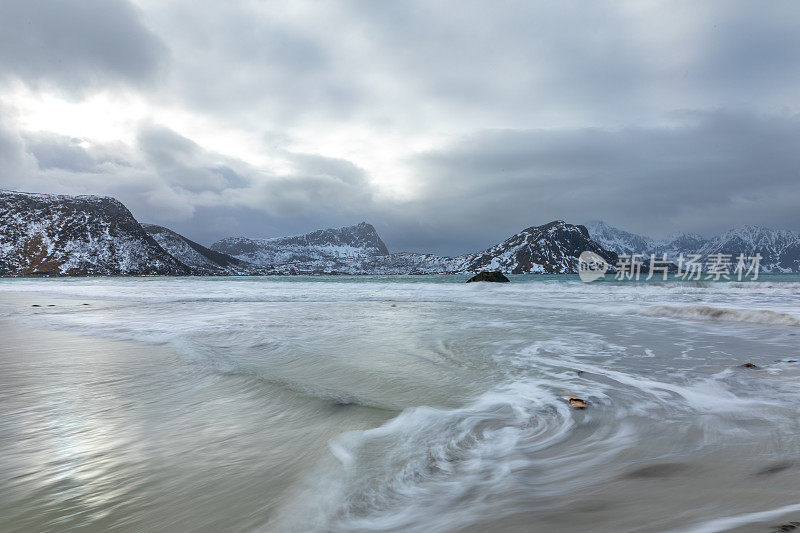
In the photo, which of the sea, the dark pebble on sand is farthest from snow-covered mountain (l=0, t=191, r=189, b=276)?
the dark pebble on sand

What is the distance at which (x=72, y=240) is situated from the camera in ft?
491

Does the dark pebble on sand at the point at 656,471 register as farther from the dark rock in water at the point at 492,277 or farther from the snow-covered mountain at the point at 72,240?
the snow-covered mountain at the point at 72,240

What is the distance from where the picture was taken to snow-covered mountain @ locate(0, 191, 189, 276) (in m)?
138

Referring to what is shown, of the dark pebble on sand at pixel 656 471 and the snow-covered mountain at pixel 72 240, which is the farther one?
the snow-covered mountain at pixel 72 240

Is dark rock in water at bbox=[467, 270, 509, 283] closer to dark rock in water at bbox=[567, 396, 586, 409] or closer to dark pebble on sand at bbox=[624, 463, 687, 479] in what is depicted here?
dark rock in water at bbox=[567, 396, 586, 409]

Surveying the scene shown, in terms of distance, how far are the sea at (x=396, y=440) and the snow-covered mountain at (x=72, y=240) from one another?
172083mm

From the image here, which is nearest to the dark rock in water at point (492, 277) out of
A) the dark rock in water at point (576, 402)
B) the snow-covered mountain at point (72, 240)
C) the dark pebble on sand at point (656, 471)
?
the dark rock in water at point (576, 402)

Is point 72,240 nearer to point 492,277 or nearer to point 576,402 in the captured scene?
point 492,277

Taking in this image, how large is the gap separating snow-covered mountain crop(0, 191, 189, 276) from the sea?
172083 millimetres

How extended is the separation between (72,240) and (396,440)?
19444 cm

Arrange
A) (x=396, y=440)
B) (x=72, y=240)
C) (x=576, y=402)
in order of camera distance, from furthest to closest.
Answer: (x=72, y=240) < (x=576, y=402) < (x=396, y=440)

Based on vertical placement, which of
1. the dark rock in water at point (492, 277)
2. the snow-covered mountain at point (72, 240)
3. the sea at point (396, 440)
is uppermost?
the snow-covered mountain at point (72, 240)

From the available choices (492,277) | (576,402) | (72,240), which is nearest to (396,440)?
(576,402)

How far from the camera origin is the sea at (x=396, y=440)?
202cm
